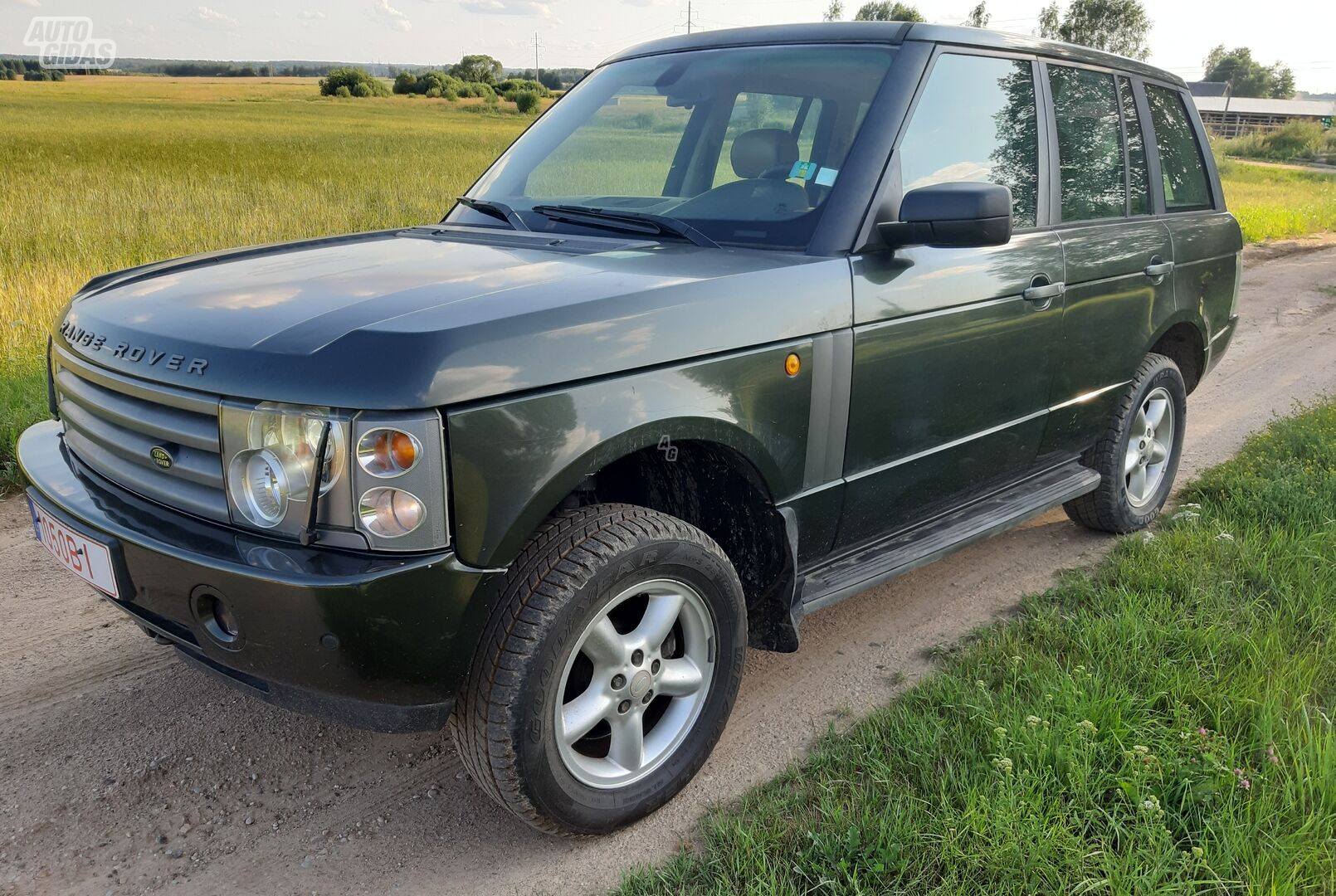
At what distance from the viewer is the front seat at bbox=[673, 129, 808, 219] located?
2.90 meters

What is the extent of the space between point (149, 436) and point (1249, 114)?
9817cm

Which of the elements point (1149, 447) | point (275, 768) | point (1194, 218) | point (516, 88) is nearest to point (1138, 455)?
point (1149, 447)

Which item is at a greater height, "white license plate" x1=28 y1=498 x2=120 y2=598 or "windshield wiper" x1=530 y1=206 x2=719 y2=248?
"windshield wiper" x1=530 y1=206 x2=719 y2=248

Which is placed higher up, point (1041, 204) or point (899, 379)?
point (1041, 204)

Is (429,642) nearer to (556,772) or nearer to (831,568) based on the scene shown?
(556,772)

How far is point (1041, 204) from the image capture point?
11.4 feet

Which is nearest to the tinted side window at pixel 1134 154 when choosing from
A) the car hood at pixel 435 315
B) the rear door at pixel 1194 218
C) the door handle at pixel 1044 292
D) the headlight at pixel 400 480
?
the rear door at pixel 1194 218

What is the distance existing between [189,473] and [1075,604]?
2.93 m

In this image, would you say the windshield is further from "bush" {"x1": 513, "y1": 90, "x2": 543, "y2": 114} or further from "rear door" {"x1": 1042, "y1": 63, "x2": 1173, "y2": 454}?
"bush" {"x1": 513, "y1": 90, "x2": 543, "y2": 114}

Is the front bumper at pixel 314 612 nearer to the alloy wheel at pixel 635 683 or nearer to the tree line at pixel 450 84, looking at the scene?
the alloy wheel at pixel 635 683

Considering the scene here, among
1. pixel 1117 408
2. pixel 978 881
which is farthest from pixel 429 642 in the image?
pixel 1117 408

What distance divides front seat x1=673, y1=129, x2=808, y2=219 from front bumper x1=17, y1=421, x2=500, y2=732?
1435mm

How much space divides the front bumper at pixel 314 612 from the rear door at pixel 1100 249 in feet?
8.16

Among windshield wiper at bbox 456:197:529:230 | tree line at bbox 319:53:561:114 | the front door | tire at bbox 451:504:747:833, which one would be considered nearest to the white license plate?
tire at bbox 451:504:747:833
